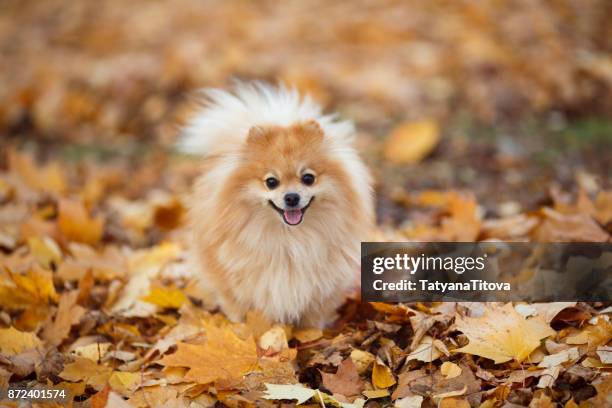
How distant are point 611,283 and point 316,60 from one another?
4251mm

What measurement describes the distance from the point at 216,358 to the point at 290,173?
77 centimetres

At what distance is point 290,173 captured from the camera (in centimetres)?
245

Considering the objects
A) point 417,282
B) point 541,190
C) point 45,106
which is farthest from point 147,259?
point 45,106

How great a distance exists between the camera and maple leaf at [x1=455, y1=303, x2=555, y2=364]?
2100 mm

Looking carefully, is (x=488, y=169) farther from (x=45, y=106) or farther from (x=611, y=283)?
(x=45, y=106)

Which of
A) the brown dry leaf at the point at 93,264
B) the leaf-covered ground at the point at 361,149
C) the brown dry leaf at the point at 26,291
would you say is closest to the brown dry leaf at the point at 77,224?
the leaf-covered ground at the point at 361,149

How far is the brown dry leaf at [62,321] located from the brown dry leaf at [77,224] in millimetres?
831

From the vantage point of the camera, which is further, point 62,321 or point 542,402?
point 62,321

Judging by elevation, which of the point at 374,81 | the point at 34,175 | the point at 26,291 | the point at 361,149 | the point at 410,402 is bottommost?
Result: the point at 410,402

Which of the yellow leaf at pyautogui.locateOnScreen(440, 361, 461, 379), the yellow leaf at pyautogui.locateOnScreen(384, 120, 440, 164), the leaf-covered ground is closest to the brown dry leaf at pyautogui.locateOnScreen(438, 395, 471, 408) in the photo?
the leaf-covered ground

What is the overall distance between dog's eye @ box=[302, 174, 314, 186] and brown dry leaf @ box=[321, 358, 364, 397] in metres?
0.72

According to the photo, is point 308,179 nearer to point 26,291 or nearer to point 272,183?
point 272,183

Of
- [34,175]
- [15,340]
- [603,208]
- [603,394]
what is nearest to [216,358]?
[15,340]

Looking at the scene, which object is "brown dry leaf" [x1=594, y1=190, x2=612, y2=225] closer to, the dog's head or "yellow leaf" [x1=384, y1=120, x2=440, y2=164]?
the dog's head
